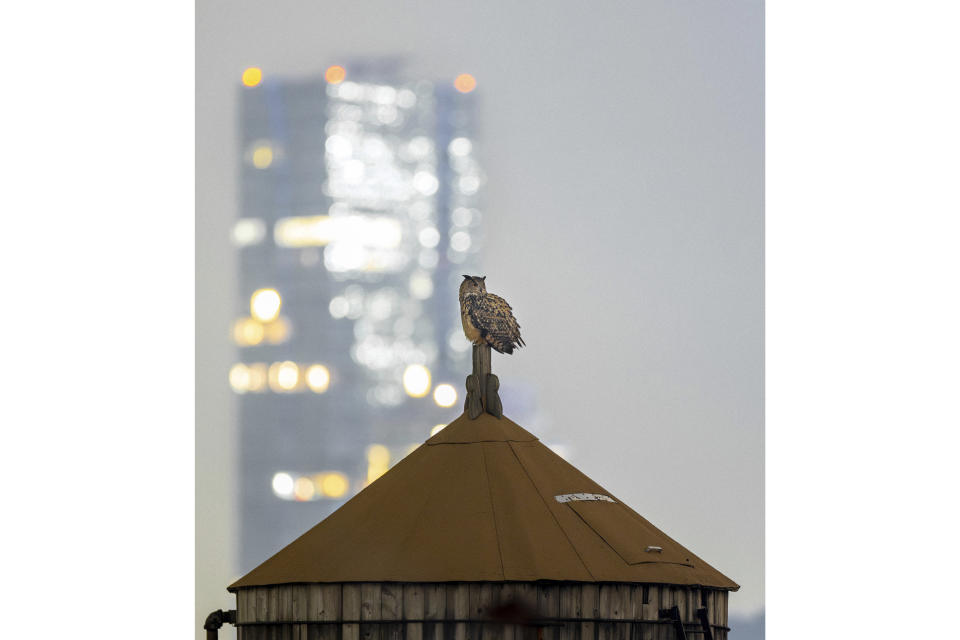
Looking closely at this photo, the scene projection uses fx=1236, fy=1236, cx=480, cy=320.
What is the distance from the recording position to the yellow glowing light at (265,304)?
19.8 m

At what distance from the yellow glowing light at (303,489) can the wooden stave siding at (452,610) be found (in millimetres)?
6086

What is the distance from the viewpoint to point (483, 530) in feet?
48.7

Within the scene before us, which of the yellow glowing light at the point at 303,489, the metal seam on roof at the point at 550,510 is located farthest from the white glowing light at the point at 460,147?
the yellow glowing light at the point at 303,489

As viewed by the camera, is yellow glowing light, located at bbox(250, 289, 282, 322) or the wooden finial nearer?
the wooden finial

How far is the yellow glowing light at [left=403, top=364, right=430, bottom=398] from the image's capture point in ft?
68.8

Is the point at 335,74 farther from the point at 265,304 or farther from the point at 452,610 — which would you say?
the point at 452,610

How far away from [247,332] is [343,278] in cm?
223

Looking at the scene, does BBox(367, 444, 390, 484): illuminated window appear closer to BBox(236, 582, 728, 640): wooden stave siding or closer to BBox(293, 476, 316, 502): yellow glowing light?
BBox(293, 476, 316, 502): yellow glowing light

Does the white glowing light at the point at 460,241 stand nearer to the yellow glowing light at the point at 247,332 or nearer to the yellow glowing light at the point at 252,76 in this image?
the yellow glowing light at the point at 247,332

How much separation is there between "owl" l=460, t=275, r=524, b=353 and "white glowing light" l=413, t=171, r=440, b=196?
3.14m

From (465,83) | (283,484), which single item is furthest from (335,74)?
(283,484)

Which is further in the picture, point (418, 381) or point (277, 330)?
point (418, 381)

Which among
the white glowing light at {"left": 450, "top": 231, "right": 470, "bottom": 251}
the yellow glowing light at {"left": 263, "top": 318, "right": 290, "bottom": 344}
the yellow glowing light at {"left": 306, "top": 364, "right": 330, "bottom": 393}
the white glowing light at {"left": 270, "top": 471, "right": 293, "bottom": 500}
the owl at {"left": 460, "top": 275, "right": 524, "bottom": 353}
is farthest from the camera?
the yellow glowing light at {"left": 306, "top": 364, "right": 330, "bottom": 393}

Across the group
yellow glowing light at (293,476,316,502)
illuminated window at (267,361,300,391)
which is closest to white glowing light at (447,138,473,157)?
illuminated window at (267,361,300,391)
